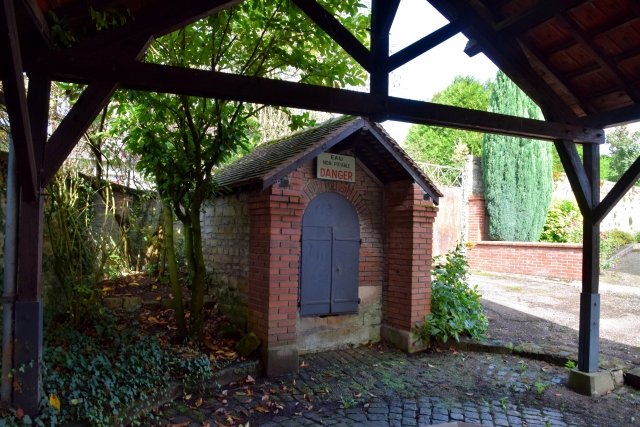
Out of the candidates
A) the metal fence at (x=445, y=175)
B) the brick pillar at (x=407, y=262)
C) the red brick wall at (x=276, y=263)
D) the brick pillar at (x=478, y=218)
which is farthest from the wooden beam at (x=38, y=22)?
the brick pillar at (x=478, y=218)

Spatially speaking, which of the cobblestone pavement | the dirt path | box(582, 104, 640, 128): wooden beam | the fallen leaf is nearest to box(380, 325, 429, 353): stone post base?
the cobblestone pavement

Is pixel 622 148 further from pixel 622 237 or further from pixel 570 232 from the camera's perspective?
pixel 570 232

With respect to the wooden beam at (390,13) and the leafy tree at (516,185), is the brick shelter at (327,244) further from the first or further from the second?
the leafy tree at (516,185)

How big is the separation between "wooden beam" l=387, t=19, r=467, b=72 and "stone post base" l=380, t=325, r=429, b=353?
4.49m

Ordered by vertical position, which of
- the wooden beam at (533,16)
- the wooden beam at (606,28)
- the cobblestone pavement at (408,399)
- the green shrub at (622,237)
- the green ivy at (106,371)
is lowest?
the cobblestone pavement at (408,399)

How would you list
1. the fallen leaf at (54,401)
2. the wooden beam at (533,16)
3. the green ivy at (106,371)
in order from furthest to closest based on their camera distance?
the wooden beam at (533,16), the green ivy at (106,371), the fallen leaf at (54,401)

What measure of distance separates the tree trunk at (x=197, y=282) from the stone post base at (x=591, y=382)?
16.5ft

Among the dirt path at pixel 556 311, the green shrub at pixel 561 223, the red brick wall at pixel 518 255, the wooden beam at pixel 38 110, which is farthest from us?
the green shrub at pixel 561 223

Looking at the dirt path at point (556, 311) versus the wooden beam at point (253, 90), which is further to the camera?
the dirt path at point (556, 311)

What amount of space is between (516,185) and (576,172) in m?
11.7

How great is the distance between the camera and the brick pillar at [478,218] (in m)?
17.2

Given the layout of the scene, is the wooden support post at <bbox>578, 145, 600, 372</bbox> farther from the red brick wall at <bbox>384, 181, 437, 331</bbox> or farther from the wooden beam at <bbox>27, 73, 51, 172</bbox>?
the wooden beam at <bbox>27, 73, 51, 172</bbox>

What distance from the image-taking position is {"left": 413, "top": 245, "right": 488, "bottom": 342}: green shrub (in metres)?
7.30

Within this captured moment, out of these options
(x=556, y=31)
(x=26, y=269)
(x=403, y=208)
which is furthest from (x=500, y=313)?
(x=26, y=269)
